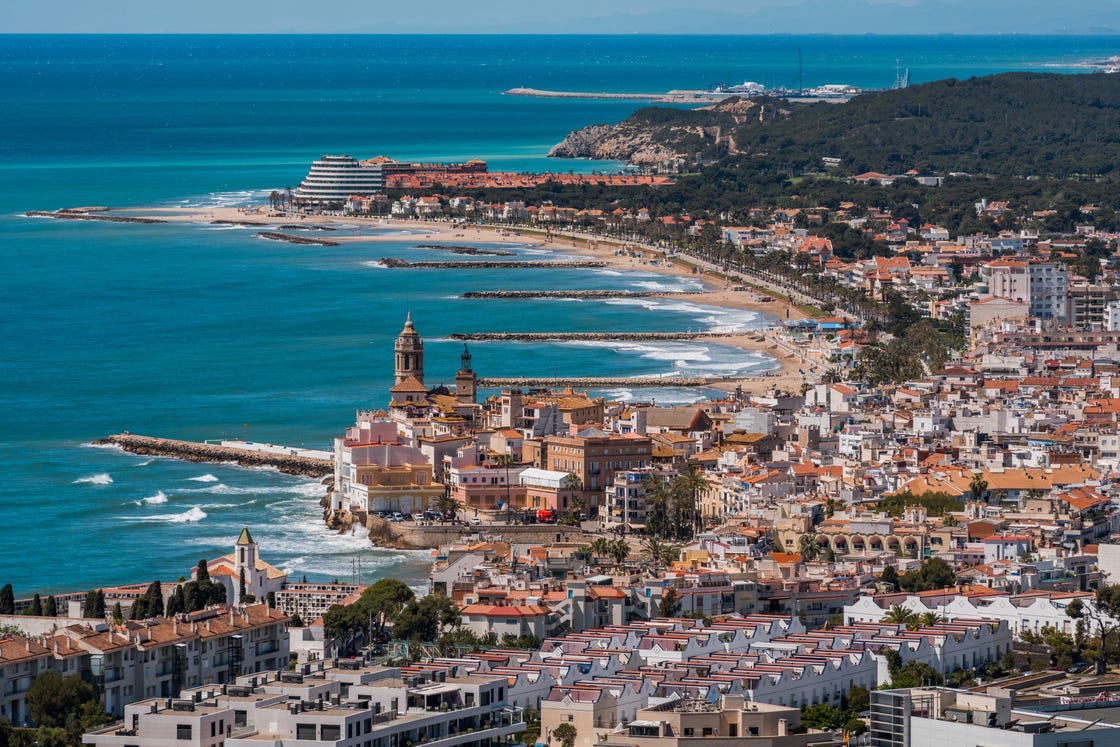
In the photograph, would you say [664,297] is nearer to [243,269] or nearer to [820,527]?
[243,269]

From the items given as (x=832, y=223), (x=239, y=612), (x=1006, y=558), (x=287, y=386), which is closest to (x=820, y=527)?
(x=1006, y=558)

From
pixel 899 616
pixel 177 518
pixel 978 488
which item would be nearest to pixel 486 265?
pixel 177 518

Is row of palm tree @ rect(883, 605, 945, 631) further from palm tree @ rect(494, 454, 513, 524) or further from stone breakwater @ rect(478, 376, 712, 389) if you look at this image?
stone breakwater @ rect(478, 376, 712, 389)

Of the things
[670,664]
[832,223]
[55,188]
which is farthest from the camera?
[55,188]

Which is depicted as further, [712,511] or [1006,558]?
[712,511]

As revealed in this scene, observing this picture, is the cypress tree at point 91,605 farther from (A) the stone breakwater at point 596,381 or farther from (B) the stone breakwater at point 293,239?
(B) the stone breakwater at point 293,239

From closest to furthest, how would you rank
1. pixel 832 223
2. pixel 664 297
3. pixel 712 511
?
1. pixel 712 511
2. pixel 664 297
3. pixel 832 223
